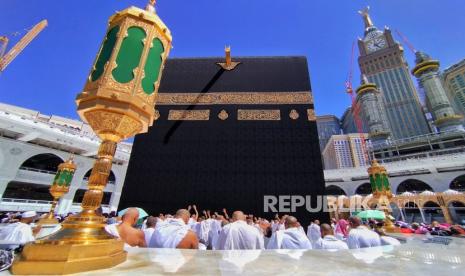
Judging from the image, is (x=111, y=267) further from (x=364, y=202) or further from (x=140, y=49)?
(x=364, y=202)

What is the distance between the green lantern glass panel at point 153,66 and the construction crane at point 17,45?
32.7 metres

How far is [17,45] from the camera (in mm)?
24594

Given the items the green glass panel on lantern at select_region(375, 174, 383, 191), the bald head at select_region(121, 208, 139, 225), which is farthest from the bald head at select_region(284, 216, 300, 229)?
the green glass panel on lantern at select_region(375, 174, 383, 191)

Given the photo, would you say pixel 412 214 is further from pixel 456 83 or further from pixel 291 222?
pixel 456 83

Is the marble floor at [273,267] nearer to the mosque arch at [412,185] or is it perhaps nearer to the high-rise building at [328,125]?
the mosque arch at [412,185]

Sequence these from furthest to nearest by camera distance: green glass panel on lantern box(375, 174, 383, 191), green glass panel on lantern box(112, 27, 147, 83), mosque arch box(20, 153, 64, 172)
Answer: mosque arch box(20, 153, 64, 172)
green glass panel on lantern box(375, 174, 383, 191)
green glass panel on lantern box(112, 27, 147, 83)

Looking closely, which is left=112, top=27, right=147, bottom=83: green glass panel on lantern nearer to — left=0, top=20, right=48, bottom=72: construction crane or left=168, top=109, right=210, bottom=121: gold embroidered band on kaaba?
left=168, top=109, right=210, bottom=121: gold embroidered band on kaaba

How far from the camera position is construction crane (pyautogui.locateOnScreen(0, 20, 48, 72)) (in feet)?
76.0

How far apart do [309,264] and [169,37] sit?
5.34ft

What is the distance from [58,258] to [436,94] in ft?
128

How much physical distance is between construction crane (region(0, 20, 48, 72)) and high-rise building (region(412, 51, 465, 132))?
4962 centimetres

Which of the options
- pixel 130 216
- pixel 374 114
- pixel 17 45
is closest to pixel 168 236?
pixel 130 216

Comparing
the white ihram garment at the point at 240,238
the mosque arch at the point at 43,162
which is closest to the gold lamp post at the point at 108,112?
the white ihram garment at the point at 240,238

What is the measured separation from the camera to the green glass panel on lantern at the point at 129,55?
1.21 metres
